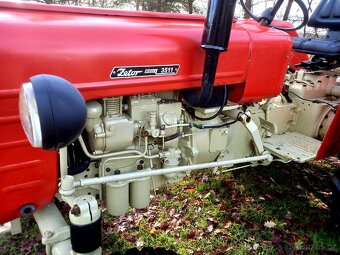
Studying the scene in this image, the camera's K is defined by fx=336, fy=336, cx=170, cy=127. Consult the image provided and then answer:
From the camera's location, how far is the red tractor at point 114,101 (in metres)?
1.22

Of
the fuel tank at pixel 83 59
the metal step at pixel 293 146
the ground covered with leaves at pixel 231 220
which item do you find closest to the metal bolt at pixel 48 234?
the fuel tank at pixel 83 59

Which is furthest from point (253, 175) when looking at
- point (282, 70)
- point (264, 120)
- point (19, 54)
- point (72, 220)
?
point (19, 54)

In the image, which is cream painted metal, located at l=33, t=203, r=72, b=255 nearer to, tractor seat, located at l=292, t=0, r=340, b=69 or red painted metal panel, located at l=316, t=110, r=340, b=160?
red painted metal panel, located at l=316, t=110, r=340, b=160

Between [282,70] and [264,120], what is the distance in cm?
59

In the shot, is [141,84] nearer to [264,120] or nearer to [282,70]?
[282,70]

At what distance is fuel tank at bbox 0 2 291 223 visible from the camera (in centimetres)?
124

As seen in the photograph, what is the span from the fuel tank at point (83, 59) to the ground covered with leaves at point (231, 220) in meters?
1.00

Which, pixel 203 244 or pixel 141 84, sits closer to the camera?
pixel 141 84

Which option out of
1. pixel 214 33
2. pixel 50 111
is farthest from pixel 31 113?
pixel 214 33

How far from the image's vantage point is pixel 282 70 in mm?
1945

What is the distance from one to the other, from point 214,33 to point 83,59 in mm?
579

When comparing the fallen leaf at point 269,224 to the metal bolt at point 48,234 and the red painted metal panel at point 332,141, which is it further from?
the metal bolt at point 48,234

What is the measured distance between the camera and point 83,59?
135 centimetres

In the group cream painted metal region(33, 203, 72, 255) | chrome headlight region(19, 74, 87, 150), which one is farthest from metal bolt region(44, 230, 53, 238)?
chrome headlight region(19, 74, 87, 150)
